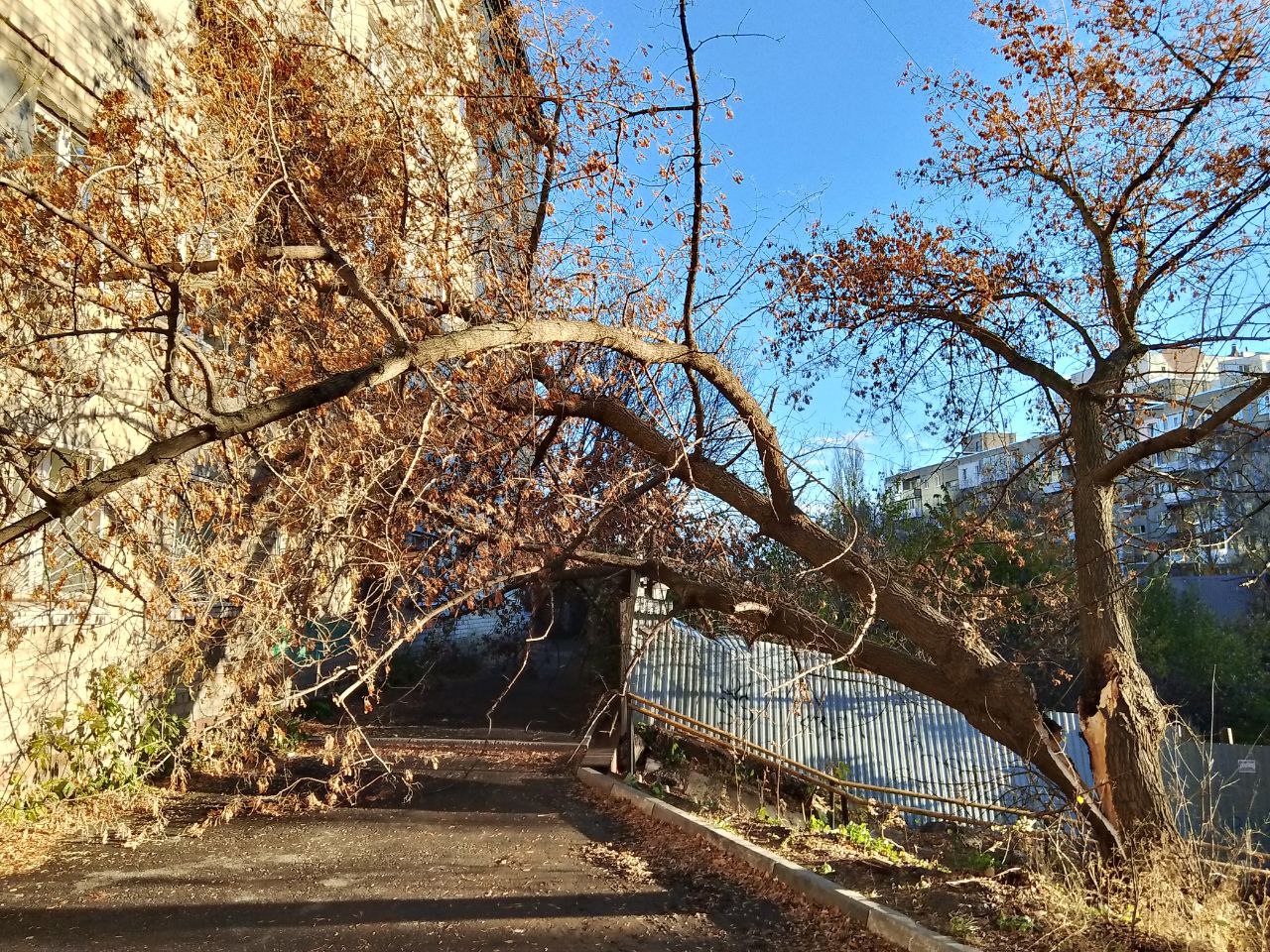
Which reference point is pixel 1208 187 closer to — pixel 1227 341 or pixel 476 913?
pixel 1227 341

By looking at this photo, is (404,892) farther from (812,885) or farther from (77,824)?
(77,824)

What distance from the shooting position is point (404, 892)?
23.2 feet

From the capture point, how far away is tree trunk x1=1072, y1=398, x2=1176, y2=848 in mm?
7105

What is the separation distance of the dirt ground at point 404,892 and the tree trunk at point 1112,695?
278 centimetres

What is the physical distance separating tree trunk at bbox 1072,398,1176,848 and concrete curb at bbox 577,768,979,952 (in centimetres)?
236

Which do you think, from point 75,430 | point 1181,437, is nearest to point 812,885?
Result: point 1181,437

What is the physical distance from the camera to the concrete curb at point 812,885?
560 cm


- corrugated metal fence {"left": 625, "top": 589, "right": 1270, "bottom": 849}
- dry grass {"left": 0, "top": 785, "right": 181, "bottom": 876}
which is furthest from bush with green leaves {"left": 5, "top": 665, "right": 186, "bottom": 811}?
corrugated metal fence {"left": 625, "top": 589, "right": 1270, "bottom": 849}

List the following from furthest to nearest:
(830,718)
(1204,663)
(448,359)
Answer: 1. (1204,663)
2. (830,718)
3. (448,359)

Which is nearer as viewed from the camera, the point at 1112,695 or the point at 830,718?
the point at 1112,695

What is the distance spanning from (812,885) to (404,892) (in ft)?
10.8

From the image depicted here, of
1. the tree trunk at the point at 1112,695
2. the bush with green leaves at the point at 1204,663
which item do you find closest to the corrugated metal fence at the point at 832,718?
the tree trunk at the point at 1112,695

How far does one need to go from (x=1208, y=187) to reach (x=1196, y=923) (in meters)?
7.59

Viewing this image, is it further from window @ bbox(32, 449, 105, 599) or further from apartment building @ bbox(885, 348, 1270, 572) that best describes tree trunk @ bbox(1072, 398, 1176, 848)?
window @ bbox(32, 449, 105, 599)
